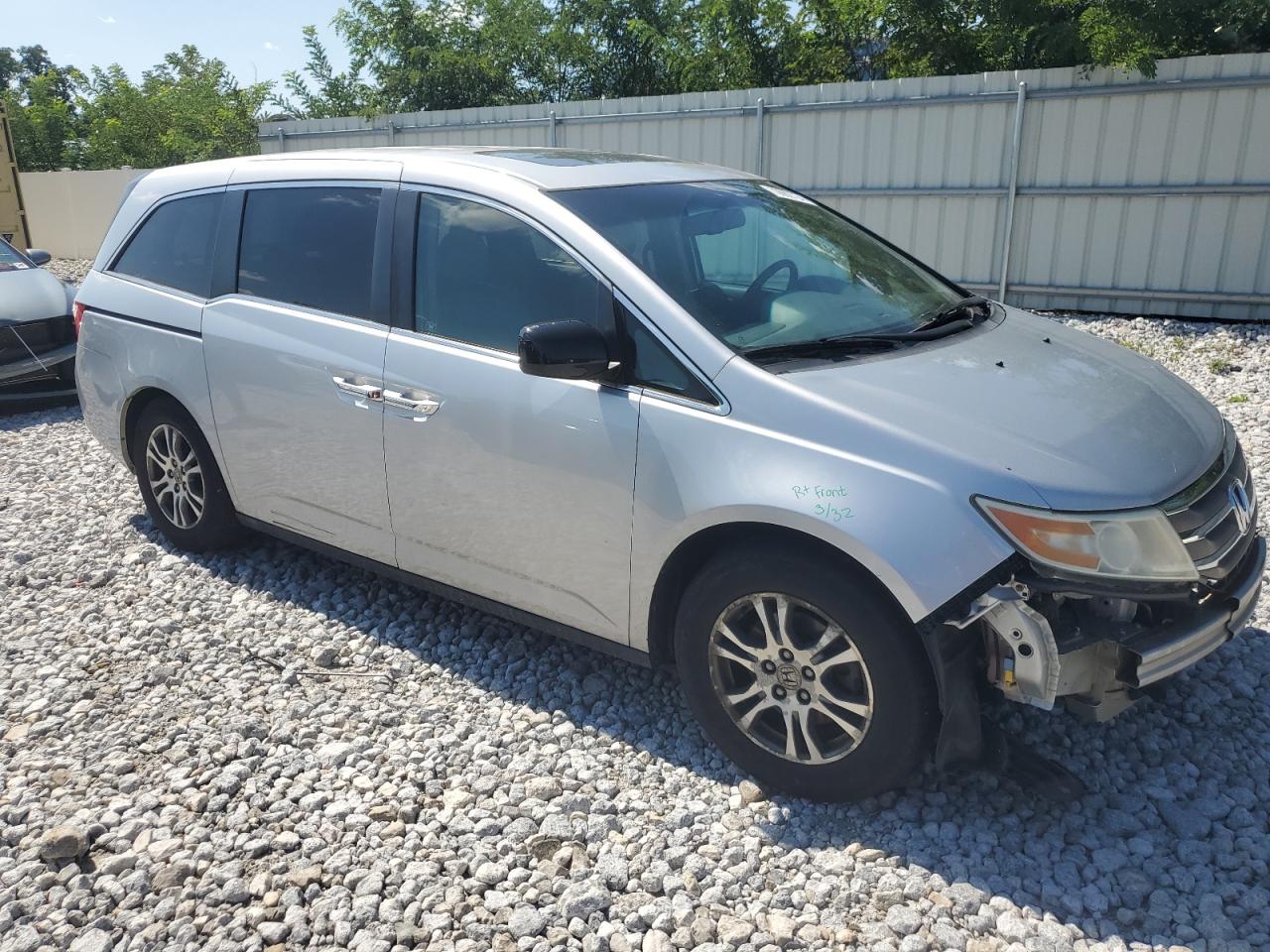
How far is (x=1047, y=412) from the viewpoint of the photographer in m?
3.03

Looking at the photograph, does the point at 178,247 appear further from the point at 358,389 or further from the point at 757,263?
the point at 757,263

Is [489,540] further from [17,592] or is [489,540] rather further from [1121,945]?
[17,592]

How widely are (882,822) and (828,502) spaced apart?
1008 millimetres

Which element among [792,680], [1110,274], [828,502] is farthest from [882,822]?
[1110,274]

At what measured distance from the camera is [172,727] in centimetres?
365

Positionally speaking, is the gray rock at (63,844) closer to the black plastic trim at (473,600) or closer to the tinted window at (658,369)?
the black plastic trim at (473,600)

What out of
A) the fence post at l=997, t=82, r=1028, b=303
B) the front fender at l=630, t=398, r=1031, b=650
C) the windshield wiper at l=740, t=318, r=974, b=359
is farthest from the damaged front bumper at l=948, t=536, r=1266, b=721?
the fence post at l=997, t=82, r=1028, b=303

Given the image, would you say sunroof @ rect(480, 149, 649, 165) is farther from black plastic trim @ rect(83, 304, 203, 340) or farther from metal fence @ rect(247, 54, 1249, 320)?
metal fence @ rect(247, 54, 1249, 320)

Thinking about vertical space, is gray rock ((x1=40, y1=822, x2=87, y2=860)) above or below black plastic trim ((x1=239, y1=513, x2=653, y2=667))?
below

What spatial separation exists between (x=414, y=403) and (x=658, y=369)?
3.32 ft

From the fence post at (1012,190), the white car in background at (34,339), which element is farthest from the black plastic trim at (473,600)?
the fence post at (1012,190)

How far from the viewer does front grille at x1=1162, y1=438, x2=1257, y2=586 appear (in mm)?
2809

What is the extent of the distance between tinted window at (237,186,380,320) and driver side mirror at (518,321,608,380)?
1.04 m

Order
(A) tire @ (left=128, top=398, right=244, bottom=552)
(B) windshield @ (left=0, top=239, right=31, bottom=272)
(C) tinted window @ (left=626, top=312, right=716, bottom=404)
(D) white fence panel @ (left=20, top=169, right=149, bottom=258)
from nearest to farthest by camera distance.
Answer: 1. (C) tinted window @ (left=626, top=312, right=716, bottom=404)
2. (A) tire @ (left=128, top=398, right=244, bottom=552)
3. (B) windshield @ (left=0, top=239, right=31, bottom=272)
4. (D) white fence panel @ (left=20, top=169, right=149, bottom=258)
